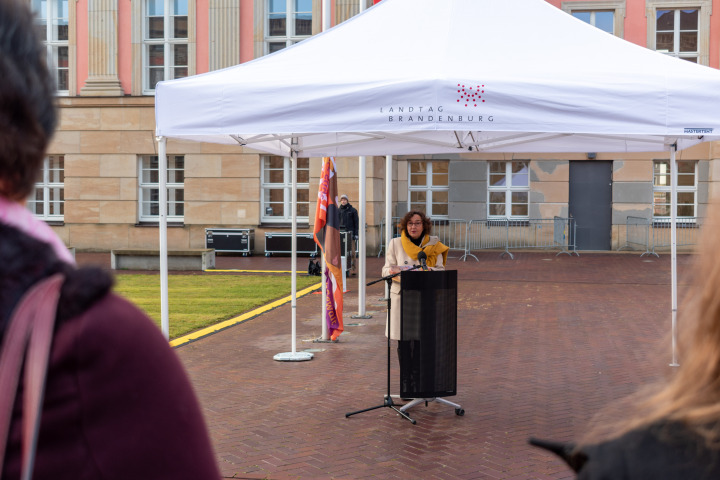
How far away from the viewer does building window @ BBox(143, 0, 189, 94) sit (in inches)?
1020

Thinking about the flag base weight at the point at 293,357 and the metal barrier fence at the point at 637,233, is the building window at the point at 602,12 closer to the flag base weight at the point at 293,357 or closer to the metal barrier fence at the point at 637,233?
the metal barrier fence at the point at 637,233

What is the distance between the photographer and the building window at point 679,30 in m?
26.0

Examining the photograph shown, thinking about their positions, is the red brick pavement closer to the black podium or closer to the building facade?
the black podium

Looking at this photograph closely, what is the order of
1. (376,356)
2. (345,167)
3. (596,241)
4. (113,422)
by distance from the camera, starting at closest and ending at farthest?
(113,422) < (376,356) < (345,167) < (596,241)

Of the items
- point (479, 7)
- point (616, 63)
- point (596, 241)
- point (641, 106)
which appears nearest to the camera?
point (641, 106)

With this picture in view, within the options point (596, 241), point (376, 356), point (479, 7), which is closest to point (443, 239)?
point (596, 241)

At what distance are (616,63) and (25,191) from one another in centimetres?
623

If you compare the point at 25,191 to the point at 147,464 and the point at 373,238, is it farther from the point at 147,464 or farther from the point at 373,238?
the point at 373,238

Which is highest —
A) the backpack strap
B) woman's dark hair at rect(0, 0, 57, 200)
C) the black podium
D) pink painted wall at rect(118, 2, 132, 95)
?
pink painted wall at rect(118, 2, 132, 95)

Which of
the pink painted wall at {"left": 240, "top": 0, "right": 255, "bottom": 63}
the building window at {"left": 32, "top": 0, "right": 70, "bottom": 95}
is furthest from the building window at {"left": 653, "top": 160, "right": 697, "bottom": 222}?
the building window at {"left": 32, "top": 0, "right": 70, "bottom": 95}

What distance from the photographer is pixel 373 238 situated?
24500mm

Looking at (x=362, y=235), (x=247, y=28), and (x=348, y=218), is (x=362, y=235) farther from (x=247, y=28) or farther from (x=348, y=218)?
(x=247, y=28)

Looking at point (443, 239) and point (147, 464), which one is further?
point (443, 239)

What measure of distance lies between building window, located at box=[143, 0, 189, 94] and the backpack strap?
1028 inches
